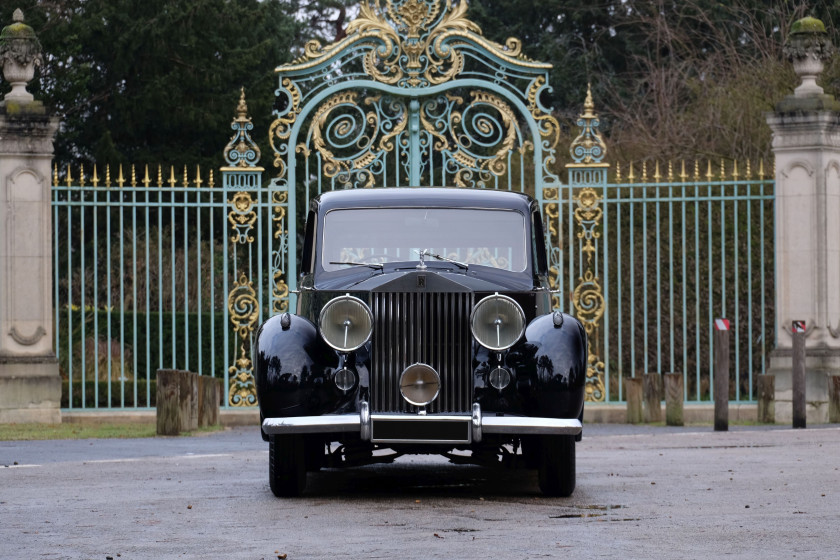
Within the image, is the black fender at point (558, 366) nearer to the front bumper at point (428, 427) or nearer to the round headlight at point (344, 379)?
the front bumper at point (428, 427)

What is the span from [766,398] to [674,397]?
3.37 feet

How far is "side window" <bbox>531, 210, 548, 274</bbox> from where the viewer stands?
1033 cm

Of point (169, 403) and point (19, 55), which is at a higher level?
point (19, 55)

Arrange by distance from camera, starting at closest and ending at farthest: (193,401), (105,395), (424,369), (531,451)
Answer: (424,369) < (531,451) < (193,401) < (105,395)

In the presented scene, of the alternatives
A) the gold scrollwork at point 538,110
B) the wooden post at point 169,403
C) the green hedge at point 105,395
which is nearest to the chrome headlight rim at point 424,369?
the wooden post at point 169,403

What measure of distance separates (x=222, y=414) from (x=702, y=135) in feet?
40.6

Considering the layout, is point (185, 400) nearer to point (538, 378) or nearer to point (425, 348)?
point (425, 348)

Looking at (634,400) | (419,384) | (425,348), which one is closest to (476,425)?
(419,384)

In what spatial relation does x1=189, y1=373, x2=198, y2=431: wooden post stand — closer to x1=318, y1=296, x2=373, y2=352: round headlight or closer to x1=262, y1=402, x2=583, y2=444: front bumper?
x1=318, y1=296, x2=373, y2=352: round headlight

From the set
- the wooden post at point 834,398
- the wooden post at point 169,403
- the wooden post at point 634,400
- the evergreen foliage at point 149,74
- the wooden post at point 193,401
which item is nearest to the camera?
the wooden post at point 169,403

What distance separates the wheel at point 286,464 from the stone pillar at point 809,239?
8.55 m

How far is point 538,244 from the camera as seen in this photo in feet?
34.4

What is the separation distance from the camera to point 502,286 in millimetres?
9406

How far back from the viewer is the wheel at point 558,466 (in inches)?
357
